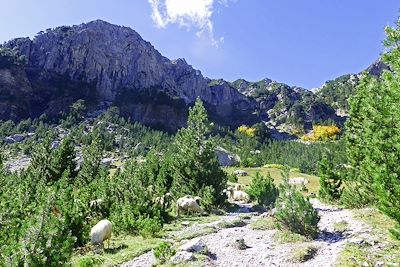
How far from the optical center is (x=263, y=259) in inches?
708

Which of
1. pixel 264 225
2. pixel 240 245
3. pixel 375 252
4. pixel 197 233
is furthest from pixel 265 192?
pixel 375 252

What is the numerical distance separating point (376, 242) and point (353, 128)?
16.2m

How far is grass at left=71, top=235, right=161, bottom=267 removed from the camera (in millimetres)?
18109

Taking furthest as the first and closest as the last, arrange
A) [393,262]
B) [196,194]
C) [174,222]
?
[196,194], [174,222], [393,262]

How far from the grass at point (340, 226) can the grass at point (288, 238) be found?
8.17 feet

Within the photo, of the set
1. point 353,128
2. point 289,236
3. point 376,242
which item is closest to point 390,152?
point 376,242

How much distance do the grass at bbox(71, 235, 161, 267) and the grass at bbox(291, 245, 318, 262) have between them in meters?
7.85

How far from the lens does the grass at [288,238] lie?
806 inches

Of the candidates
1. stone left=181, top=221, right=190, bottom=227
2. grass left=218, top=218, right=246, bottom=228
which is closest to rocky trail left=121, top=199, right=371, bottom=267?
grass left=218, top=218, right=246, bottom=228

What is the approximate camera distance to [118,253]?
65.2 ft

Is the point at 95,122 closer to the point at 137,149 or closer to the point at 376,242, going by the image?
the point at 137,149

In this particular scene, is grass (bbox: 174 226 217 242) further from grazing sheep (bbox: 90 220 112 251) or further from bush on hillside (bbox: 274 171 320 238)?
bush on hillside (bbox: 274 171 320 238)

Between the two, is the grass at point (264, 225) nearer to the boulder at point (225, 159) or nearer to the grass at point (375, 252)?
the grass at point (375, 252)

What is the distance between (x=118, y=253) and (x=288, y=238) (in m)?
9.37
